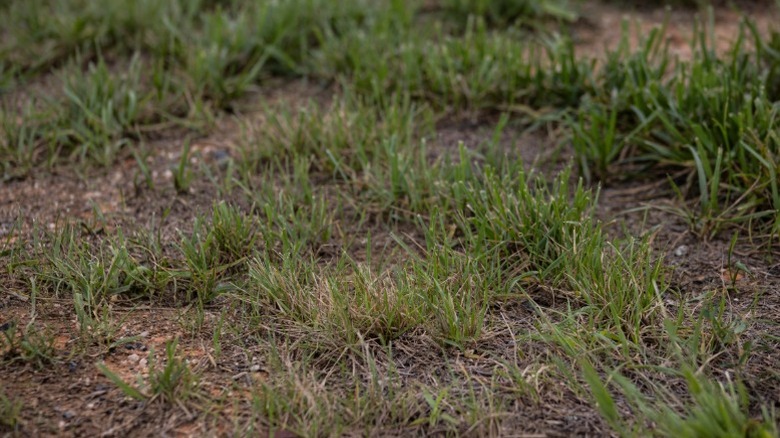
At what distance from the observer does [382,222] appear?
2.99 meters

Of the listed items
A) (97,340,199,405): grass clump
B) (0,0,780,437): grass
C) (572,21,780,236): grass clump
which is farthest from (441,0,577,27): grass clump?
(97,340,199,405): grass clump

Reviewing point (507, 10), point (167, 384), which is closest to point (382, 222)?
point (167, 384)

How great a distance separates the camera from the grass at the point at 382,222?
2166 millimetres

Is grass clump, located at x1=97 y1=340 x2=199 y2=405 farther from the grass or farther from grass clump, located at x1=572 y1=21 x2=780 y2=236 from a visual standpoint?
grass clump, located at x1=572 y1=21 x2=780 y2=236

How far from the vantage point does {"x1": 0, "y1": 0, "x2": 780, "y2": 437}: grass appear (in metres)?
2.17

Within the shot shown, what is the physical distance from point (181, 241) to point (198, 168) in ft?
1.97

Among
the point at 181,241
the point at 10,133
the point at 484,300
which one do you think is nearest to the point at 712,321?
the point at 484,300

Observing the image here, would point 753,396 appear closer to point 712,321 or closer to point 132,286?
point 712,321

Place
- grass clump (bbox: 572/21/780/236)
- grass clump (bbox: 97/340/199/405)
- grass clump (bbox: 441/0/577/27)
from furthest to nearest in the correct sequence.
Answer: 1. grass clump (bbox: 441/0/577/27)
2. grass clump (bbox: 572/21/780/236)
3. grass clump (bbox: 97/340/199/405)

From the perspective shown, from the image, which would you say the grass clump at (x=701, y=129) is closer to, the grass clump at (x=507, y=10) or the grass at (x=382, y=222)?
the grass at (x=382, y=222)

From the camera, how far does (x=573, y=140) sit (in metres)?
3.19

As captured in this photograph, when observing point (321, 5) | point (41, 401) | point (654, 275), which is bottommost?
point (41, 401)

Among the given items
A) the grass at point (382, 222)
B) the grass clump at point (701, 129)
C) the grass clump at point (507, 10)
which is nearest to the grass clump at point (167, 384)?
the grass at point (382, 222)

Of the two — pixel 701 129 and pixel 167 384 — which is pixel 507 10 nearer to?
pixel 701 129
